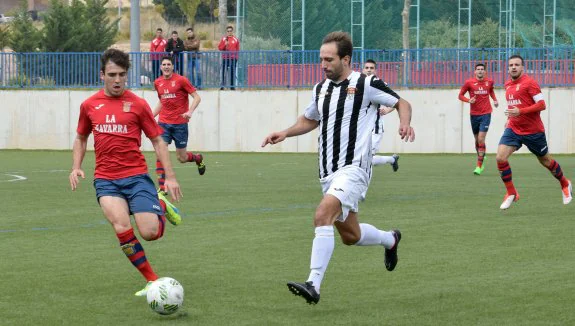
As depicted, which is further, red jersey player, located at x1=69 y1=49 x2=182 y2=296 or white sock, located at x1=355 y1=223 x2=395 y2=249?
white sock, located at x1=355 y1=223 x2=395 y2=249

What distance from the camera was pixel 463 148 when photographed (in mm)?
31719

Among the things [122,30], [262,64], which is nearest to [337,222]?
[262,64]

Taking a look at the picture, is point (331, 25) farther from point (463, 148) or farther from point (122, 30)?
point (122, 30)

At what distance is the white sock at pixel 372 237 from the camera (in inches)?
357

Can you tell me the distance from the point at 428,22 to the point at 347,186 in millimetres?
34861

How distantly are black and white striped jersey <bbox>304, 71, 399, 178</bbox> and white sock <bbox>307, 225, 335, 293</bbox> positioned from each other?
657 millimetres

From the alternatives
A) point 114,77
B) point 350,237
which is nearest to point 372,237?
point 350,237

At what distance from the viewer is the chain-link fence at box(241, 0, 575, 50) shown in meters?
41.7

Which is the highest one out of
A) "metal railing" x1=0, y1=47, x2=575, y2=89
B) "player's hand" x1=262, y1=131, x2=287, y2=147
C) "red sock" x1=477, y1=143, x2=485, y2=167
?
"metal railing" x1=0, y1=47, x2=575, y2=89

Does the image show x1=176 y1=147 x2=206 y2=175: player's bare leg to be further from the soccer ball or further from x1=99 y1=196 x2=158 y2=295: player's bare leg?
the soccer ball

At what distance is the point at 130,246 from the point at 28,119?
90.6ft

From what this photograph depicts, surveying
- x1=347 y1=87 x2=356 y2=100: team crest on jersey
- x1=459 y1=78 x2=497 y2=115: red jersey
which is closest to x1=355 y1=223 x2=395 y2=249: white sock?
x1=347 y1=87 x2=356 y2=100: team crest on jersey

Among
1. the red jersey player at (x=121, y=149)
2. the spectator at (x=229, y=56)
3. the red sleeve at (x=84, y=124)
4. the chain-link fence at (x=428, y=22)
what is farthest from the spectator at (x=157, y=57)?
the red jersey player at (x=121, y=149)

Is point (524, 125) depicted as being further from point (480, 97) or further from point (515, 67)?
point (480, 97)
